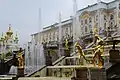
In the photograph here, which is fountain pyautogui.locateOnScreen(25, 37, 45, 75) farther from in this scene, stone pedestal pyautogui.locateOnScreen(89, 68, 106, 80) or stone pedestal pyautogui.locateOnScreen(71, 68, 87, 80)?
stone pedestal pyautogui.locateOnScreen(89, 68, 106, 80)

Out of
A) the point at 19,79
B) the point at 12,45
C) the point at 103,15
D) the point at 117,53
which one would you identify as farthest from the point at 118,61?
the point at 103,15

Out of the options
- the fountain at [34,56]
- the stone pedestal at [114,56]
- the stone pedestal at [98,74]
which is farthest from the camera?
the fountain at [34,56]

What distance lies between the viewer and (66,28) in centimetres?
6091

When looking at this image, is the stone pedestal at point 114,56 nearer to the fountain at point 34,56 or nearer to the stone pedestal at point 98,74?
the stone pedestal at point 98,74

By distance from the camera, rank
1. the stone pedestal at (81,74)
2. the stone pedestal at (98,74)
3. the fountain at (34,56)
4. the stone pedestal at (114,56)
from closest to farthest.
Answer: the stone pedestal at (98,74), the stone pedestal at (81,74), the stone pedestal at (114,56), the fountain at (34,56)

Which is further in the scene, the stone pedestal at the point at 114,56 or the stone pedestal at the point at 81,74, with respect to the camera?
the stone pedestal at the point at 114,56

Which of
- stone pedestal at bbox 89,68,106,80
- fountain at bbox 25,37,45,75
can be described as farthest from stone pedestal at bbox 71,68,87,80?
fountain at bbox 25,37,45,75

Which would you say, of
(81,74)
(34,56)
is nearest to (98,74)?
(81,74)

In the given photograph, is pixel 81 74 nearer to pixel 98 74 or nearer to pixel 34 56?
pixel 98 74

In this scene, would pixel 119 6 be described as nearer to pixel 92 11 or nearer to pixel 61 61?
pixel 92 11

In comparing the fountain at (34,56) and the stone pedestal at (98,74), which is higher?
the fountain at (34,56)

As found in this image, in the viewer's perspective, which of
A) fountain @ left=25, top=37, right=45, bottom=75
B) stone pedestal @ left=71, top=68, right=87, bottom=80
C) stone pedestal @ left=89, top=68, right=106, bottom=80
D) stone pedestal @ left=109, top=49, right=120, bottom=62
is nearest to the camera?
stone pedestal @ left=89, top=68, right=106, bottom=80

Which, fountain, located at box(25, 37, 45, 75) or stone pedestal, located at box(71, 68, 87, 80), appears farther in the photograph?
fountain, located at box(25, 37, 45, 75)

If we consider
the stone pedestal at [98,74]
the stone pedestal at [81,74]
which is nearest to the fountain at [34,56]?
the stone pedestal at [81,74]
